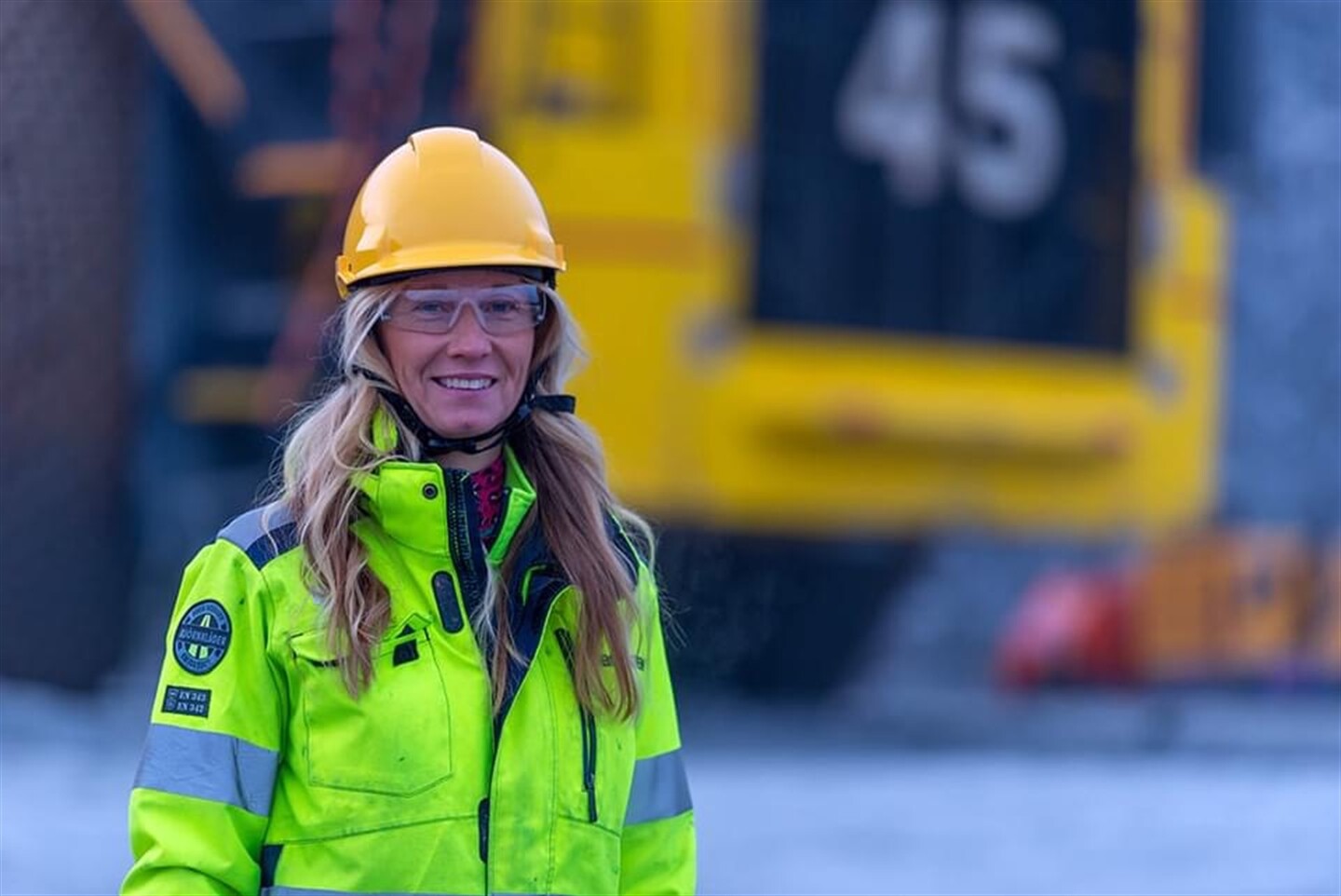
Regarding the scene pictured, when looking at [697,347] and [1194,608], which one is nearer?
[697,347]

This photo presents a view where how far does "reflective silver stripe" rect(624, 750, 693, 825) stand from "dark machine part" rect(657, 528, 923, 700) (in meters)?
5.28

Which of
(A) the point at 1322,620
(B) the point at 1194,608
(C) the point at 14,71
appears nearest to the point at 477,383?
(C) the point at 14,71

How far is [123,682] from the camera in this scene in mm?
7387

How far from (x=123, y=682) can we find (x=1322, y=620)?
561 centimetres

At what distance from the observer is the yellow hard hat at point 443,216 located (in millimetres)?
2240

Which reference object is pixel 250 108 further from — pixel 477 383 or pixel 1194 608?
pixel 477 383

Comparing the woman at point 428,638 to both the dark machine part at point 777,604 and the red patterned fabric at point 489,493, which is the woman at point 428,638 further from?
the dark machine part at point 777,604

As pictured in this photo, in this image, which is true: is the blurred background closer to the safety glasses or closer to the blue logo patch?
the safety glasses

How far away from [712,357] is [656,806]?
5288mm

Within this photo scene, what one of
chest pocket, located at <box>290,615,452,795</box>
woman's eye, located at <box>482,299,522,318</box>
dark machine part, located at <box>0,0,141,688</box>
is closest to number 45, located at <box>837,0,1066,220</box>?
dark machine part, located at <box>0,0,141,688</box>

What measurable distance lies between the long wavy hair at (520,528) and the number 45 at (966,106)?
5.68 meters

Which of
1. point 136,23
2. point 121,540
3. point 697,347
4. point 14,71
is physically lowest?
point 121,540

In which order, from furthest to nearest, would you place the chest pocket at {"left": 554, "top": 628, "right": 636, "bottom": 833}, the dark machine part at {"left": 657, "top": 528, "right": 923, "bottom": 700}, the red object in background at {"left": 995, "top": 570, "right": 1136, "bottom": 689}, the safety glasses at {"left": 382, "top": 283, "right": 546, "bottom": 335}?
1. the red object in background at {"left": 995, "top": 570, "right": 1136, "bottom": 689}
2. the dark machine part at {"left": 657, "top": 528, "right": 923, "bottom": 700}
3. the safety glasses at {"left": 382, "top": 283, "right": 546, "bottom": 335}
4. the chest pocket at {"left": 554, "top": 628, "right": 636, "bottom": 833}

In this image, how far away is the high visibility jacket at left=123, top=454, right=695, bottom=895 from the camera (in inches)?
80.4
